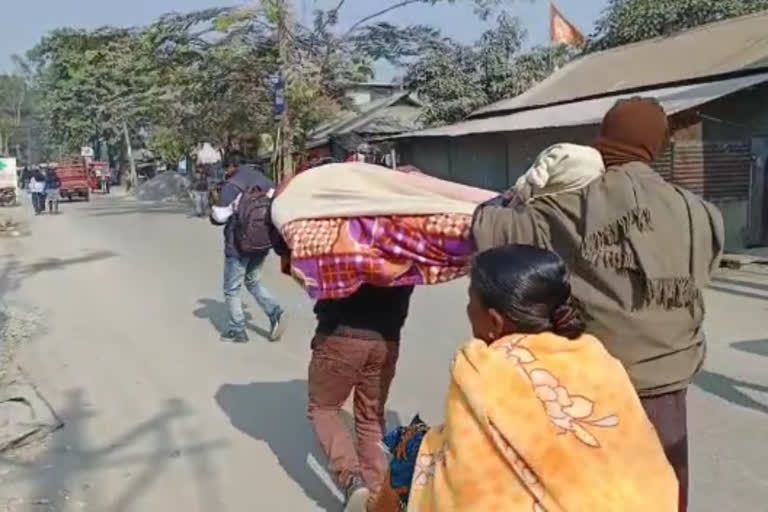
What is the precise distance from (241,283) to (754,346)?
418cm

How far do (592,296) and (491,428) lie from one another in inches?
32.6

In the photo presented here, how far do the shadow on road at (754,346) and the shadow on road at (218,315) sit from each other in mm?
3902

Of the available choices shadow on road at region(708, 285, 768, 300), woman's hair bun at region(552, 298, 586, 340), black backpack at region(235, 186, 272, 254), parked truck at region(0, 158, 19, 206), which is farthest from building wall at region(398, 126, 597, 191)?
parked truck at region(0, 158, 19, 206)

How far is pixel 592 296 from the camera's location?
2.54m

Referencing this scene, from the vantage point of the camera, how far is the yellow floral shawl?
5.97 feet

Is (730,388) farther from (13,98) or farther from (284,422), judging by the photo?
(13,98)

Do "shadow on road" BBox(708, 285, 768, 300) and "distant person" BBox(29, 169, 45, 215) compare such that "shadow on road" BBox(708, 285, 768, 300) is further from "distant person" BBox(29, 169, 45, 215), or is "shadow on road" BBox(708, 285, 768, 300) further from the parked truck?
the parked truck

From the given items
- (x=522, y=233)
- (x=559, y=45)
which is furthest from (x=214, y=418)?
(x=559, y=45)

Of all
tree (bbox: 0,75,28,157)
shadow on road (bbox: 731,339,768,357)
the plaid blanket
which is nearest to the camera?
the plaid blanket

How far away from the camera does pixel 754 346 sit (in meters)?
7.31

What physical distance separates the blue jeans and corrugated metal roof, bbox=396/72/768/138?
236 inches

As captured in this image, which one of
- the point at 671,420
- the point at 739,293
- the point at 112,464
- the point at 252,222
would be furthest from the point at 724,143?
the point at 671,420

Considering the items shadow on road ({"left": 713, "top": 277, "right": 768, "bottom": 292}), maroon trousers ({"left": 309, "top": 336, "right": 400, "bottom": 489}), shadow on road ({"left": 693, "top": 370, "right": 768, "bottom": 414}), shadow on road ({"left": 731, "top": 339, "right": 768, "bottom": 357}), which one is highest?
maroon trousers ({"left": 309, "top": 336, "right": 400, "bottom": 489})

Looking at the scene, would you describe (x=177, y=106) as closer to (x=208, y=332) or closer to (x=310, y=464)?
(x=208, y=332)
